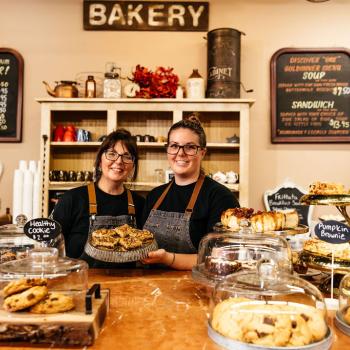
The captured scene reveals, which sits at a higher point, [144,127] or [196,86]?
[196,86]

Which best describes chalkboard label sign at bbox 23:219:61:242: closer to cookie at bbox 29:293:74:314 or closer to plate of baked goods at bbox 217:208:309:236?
cookie at bbox 29:293:74:314

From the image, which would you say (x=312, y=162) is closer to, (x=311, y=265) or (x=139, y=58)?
(x=139, y=58)

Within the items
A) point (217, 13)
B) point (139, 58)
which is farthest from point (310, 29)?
point (139, 58)

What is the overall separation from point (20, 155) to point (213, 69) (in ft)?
6.73

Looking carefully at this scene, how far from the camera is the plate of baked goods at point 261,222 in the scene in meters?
1.65

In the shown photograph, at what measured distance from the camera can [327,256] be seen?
4.90 feet

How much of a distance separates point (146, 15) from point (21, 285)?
3.43 metres

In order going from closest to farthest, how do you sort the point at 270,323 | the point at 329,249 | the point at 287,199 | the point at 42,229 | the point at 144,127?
the point at 270,323 < the point at 42,229 < the point at 329,249 < the point at 287,199 < the point at 144,127

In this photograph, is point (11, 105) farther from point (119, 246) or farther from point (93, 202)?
point (119, 246)

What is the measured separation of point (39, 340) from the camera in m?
1.01

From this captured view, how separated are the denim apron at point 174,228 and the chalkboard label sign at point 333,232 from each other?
882 millimetres

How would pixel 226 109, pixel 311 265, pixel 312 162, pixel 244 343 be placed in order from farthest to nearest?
pixel 312 162 → pixel 226 109 → pixel 311 265 → pixel 244 343

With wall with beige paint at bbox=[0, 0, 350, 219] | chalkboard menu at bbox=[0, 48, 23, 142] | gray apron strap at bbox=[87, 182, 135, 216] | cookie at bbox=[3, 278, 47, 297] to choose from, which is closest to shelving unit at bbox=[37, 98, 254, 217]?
wall with beige paint at bbox=[0, 0, 350, 219]

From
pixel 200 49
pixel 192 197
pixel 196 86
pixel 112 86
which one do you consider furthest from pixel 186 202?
pixel 200 49
